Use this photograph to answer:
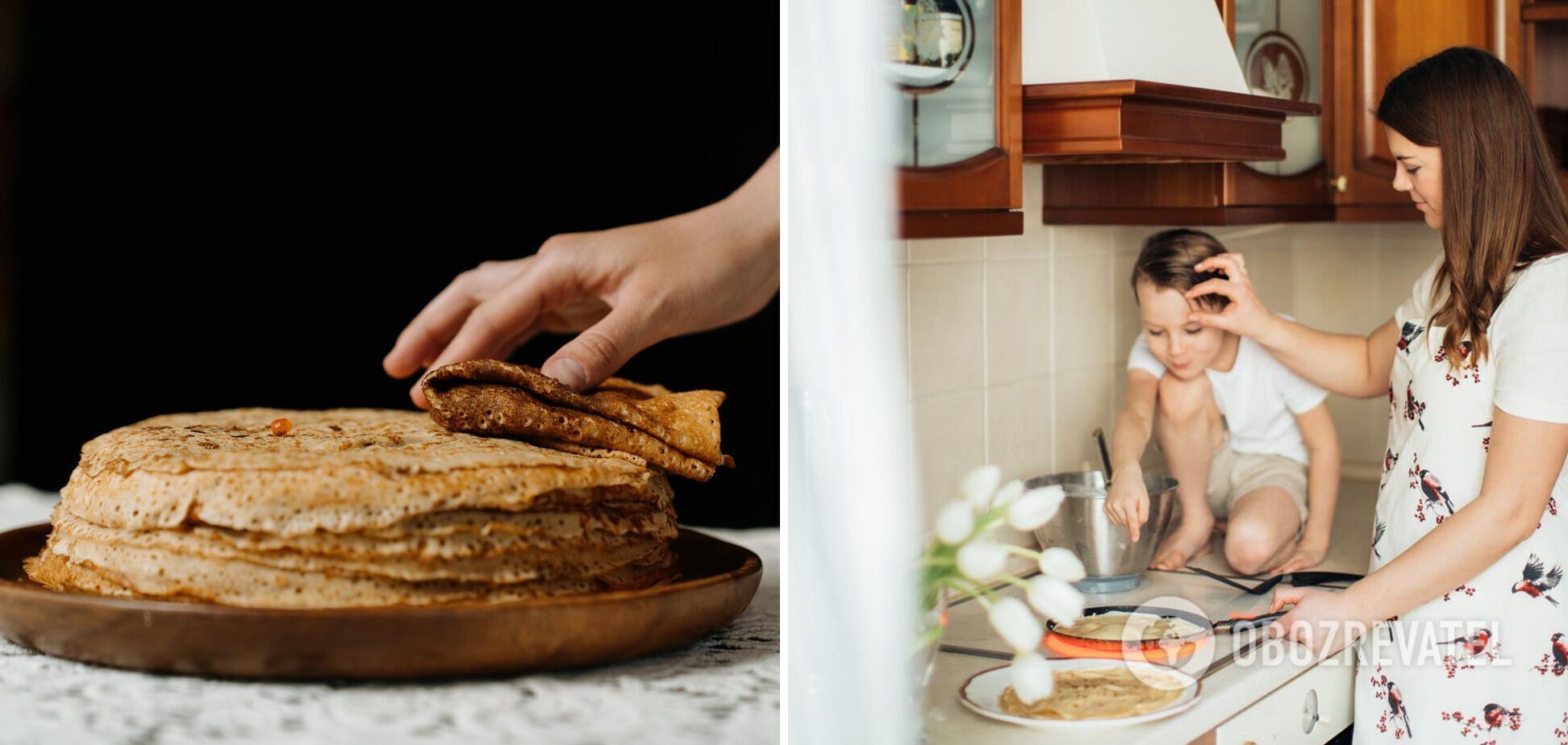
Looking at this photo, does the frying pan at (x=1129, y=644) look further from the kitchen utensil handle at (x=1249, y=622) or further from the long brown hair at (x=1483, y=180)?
the long brown hair at (x=1483, y=180)

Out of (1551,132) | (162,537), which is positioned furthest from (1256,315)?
(162,537)

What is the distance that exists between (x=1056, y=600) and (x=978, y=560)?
81mm

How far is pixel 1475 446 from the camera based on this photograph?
1.31 meters

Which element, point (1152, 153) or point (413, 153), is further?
point (413, 153)

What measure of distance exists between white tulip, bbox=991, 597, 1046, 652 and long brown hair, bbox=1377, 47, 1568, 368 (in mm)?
570

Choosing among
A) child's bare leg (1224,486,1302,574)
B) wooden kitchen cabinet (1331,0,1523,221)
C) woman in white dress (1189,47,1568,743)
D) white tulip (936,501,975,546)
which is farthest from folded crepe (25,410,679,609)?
wooden kitchen cabinet (1331,0,1523,221)

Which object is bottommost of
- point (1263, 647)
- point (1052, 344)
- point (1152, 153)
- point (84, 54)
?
point (1263, 647)

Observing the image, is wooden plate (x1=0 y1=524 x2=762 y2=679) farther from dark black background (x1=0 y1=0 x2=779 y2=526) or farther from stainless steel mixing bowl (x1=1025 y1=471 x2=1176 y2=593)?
dark black background (x1=0 y1=0 x2=779 y2=526)

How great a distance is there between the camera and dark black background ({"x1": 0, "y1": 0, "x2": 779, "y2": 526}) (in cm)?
165

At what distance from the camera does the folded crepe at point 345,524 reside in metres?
0.86

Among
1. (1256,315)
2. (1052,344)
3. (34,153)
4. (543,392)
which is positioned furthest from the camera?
(34,153)

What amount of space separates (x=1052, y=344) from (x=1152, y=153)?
42cm

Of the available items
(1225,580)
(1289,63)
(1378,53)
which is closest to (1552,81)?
(1378,53)

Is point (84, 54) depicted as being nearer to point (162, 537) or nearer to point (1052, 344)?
point (162, 537)
